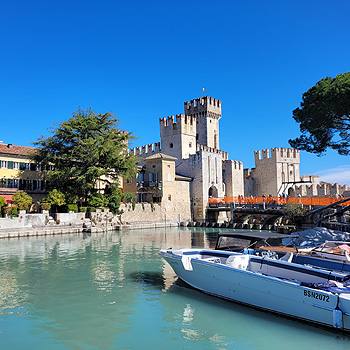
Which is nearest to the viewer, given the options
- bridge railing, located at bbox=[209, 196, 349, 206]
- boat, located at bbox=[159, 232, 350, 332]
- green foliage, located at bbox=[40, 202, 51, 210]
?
boat, located at bbox=[159, 232, 350, 332]

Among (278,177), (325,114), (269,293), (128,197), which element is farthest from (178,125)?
(269,293)

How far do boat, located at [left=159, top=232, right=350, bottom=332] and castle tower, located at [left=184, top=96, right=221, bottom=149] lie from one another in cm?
4223

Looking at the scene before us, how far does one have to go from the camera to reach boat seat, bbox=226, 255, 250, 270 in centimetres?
1071

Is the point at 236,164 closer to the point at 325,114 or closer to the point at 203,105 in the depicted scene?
the point at 203,105

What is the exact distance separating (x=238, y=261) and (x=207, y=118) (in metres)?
45.1

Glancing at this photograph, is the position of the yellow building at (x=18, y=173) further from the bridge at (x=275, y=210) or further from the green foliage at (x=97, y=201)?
the bridge at (x=275, y=210)

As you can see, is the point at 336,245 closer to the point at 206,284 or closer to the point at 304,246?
the point at 304,246

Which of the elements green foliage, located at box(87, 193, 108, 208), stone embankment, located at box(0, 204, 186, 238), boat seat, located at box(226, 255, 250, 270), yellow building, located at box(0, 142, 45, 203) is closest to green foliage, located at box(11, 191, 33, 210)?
stone embankment, located at box(0, 204, 186, 238)

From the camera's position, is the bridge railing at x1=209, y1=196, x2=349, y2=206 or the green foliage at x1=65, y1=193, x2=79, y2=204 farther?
the green foliage at x1=65, y1=193, x2=79, y2=204

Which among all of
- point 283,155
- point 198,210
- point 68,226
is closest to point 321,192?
point 283,155

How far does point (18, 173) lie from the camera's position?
36594 mm

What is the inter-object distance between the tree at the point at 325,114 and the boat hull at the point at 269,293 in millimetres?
14808

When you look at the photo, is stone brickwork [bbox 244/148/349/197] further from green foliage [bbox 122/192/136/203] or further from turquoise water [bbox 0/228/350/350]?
turquoise water [bbox 0/228/350/350]

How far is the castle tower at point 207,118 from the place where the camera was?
179 feet
